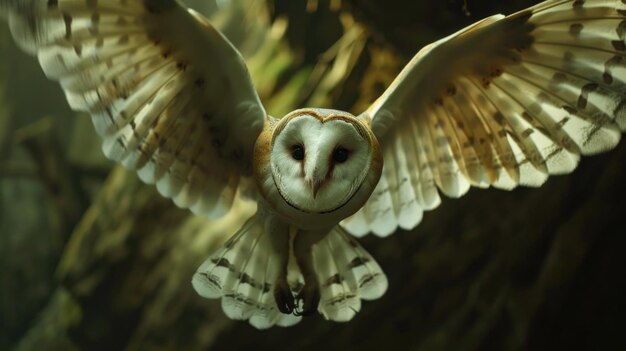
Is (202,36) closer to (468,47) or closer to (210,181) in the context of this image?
(210,181)

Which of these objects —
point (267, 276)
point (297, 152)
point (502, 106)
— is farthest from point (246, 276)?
point (502, 106)

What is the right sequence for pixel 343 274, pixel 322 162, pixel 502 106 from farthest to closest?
pixel 343 274 → pixel 502 106 → pixel 322 162

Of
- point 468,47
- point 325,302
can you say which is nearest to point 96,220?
point 325,302

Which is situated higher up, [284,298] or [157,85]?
[157,85]

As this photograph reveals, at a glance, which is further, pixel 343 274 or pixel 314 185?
pixel 343 274

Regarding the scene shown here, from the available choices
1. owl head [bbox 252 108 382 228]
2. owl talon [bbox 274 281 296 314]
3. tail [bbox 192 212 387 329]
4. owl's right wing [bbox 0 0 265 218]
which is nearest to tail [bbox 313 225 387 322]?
tail [bbox 192 212 387 329]

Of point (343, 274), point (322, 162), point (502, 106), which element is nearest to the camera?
point (322, 162)

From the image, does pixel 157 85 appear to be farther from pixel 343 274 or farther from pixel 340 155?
pixel 343 274

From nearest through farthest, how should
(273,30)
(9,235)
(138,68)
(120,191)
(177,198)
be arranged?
1. (138,68)
2. (177,198)
3. (273,30)
4. (120,191)
5. (9,235)
